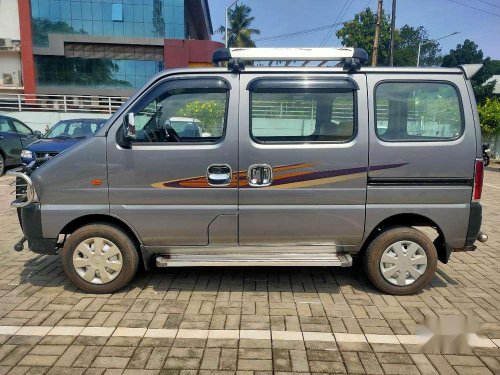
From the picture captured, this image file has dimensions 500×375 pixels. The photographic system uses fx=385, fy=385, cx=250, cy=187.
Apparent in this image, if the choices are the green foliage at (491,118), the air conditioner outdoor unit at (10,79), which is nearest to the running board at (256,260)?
the green foliage at (491,118)

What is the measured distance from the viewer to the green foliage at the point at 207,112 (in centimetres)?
370

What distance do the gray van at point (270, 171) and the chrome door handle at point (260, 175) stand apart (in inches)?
0.4

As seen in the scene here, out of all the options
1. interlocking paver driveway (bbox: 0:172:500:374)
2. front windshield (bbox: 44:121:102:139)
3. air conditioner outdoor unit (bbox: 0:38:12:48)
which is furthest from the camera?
air conditioner outdoor unit (bbox: 0:38:12:48)

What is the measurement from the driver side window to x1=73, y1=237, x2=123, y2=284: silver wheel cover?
1.09 m

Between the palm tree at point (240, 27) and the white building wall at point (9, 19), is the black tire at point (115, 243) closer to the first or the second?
the white building wall at point (9, 19)

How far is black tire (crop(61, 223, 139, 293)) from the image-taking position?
3713 mm

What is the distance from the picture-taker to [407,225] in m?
3.94

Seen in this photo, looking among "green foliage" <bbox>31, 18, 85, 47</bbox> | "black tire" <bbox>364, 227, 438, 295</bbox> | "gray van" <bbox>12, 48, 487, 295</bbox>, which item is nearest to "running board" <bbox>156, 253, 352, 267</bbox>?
"gray van" <bbox>12, 48, 487, 295</bbox>

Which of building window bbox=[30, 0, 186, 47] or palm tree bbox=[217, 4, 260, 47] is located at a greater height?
palm tree bbox=[217, 4, 260, 47]

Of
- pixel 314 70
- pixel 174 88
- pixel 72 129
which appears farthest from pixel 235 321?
pixel 72 129

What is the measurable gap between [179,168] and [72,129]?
7373 mm

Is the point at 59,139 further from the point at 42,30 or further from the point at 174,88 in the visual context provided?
the point at 42,30

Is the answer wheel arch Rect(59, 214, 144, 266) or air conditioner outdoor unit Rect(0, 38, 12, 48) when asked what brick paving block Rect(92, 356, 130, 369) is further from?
air conditioner outdoor unit Rect(0, 38, 12, 48)

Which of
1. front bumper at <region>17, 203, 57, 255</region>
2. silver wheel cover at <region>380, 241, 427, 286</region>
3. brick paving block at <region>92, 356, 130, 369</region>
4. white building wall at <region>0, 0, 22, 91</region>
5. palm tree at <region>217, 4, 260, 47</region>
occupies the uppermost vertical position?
palm tree at <region>217, 4, 260, 47</region>
